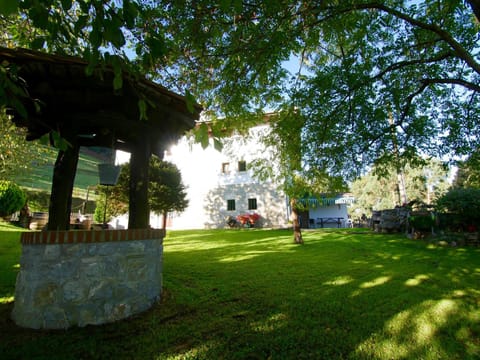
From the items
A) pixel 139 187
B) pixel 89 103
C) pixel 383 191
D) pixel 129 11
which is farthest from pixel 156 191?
pixel 383 191

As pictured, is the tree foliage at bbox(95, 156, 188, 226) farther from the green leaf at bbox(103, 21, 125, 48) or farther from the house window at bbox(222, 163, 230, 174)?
the green leaf at bbox(103, 21, 125, 48)

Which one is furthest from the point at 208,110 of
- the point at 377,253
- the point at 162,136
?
the point at 377,253

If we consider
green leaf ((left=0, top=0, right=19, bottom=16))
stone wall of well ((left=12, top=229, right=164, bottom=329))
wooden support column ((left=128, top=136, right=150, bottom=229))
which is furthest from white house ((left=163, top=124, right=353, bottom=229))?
green leaf ((left=0, top=0, right=19, bottom=16))

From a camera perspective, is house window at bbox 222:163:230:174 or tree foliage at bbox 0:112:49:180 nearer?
tree foliage at bbox 0:112:49:180

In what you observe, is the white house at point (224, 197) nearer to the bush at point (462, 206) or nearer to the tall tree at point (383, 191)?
the bush at point (462, 206)

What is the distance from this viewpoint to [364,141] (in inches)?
217

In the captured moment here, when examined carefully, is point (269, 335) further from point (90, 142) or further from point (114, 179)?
point (90, 142)

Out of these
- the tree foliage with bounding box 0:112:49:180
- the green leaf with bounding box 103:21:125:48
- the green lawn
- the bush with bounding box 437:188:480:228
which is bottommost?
the green lawn

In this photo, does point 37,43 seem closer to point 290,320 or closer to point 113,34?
point 113,34

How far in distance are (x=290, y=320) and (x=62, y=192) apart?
10.9 feet

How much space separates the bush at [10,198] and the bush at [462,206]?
1947 cm

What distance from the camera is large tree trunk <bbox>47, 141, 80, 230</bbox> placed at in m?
3.20

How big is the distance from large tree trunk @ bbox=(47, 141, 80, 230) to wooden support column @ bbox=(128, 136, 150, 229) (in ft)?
2.48

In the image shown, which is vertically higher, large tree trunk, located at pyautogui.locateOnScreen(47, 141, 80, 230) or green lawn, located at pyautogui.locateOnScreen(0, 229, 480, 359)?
large tree trunk, located at pyautogui.locateOnScreen(47, 141, 80, 230)
